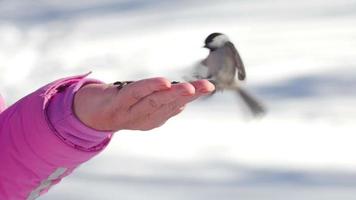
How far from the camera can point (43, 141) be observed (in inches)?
56.6

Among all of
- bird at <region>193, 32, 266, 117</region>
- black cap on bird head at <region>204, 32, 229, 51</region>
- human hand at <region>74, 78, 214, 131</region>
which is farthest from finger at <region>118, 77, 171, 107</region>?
black cap on bird head at <region>204, 32, 229, 51</region>

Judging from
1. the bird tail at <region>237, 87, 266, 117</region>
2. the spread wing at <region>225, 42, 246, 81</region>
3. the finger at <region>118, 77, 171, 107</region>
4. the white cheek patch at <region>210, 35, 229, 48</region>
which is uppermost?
the white cheek patch at <region>210, 35, 229, 48</region>

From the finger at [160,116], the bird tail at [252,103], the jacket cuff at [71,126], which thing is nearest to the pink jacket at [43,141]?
the jacket cuff at [71,126]

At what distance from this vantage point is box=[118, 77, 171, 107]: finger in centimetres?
122

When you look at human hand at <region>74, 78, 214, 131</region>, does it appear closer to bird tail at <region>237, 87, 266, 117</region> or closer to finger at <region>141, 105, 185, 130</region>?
finger at <region>141, 105, 185, 130</region>

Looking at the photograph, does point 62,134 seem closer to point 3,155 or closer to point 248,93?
point 3,155

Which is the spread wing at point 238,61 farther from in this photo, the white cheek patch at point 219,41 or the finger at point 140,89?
the finger at point 140,89

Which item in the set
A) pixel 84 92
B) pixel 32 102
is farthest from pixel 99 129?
pixel 32 102

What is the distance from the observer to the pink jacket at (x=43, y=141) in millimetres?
1423

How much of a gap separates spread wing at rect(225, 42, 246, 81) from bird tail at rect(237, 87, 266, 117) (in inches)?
0.9

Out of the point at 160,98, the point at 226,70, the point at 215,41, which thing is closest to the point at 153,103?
the point at 160,98

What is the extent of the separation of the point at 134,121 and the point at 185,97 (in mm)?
123

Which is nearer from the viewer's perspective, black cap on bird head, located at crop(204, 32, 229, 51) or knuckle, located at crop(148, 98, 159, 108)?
knuckle, located at crop(148, 98, 159, 108)

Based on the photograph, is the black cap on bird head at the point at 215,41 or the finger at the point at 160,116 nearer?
the finger at the point at 160,116
